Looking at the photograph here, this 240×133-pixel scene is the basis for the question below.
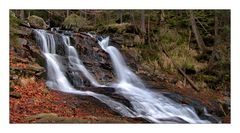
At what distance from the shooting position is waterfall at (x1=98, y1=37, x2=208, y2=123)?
21.5 feet

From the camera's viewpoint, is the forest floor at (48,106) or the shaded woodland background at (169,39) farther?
the shaded woodland background at (169,39)

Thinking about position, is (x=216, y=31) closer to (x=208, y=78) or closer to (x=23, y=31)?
(x=208, y=78)

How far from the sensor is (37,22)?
6.52m

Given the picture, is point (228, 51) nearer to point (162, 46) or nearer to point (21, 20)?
point (162, 46)

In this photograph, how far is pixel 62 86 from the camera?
651cm

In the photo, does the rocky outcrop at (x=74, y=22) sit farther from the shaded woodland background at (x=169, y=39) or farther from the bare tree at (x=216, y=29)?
the bare tree at (x=216, y=29)

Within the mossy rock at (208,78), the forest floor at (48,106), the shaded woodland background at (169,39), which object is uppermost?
the shaded woodland background at (169,39)

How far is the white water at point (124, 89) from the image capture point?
6520mm

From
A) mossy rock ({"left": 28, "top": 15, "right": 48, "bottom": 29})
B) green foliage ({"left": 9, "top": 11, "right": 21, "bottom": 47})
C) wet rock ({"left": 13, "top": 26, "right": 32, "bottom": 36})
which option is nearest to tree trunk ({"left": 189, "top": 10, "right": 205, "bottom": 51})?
mossy rock ({"left": 28, "top": 15, "right": 48, "bottom": 29})

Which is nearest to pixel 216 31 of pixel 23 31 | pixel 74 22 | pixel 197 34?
pixel 197 34

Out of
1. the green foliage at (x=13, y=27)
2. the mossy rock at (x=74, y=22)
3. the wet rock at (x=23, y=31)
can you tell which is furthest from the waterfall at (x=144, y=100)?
the green foliage at (x=13, y=27)

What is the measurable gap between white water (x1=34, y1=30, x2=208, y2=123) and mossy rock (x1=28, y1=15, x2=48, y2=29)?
63mm

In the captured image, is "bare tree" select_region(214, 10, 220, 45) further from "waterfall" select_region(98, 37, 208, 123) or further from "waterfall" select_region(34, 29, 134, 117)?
"waterfall" select_region(34, 29, 134, 117)
